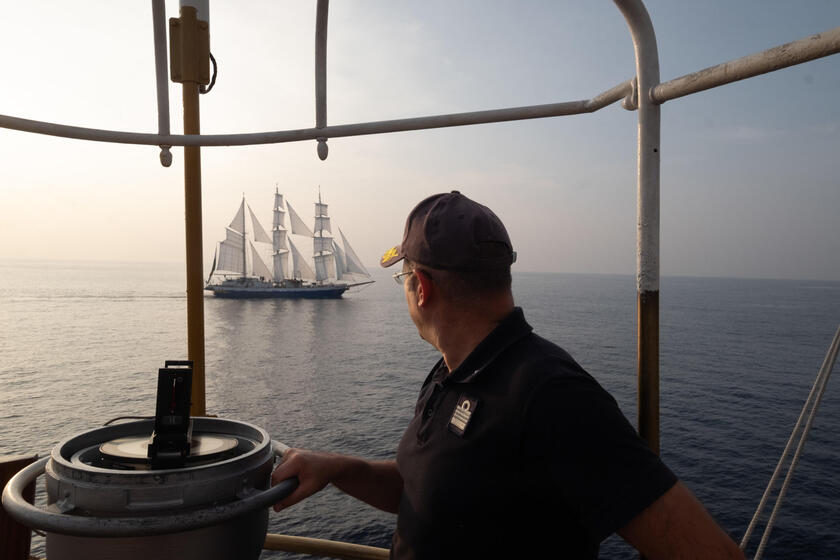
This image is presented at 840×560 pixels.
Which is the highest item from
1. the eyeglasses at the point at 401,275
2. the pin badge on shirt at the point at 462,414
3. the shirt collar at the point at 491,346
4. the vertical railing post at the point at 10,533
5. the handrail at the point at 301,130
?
the handrail at the point at 301,130

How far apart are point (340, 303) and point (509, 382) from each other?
9687 centimetres

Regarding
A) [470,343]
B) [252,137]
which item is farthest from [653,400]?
[252,137]

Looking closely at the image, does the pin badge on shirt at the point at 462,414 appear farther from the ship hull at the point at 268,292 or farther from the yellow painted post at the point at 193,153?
the ship hull at the point at 268,292

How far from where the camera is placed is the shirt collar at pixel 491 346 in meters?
1.42

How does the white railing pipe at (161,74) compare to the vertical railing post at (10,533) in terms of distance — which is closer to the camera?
the vertical railing post at (10,533)

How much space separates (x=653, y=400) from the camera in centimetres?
173

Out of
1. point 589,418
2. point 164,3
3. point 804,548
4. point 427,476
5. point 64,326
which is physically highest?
point 164,3

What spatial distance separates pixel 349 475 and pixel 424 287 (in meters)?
0.72

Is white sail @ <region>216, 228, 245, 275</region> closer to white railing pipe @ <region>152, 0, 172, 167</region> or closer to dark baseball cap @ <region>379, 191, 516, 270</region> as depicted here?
white railing pipe @ <region>152, 0, 172, 167</region>

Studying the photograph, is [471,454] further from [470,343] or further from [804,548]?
[804,548]

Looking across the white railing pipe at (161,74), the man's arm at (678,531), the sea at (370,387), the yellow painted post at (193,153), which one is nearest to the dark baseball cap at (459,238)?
the sea at (370,387)

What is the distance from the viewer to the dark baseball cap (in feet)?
4.94

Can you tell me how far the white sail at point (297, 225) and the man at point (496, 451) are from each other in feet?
344

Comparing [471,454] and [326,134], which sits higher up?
[326,134]
